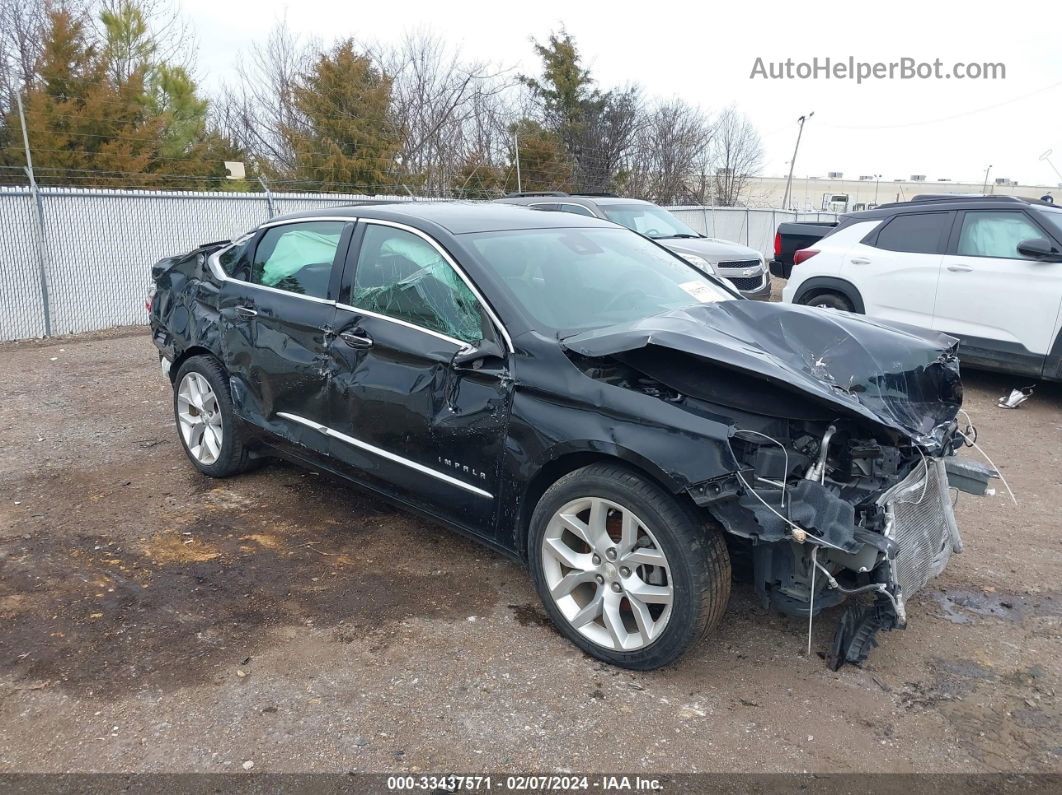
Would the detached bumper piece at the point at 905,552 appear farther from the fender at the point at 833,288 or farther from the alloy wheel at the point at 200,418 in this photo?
the fender at the point at 833,288

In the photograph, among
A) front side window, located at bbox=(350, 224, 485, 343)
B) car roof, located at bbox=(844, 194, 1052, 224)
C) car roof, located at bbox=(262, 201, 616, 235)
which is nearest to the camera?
front side window, located at bbox=(350, 224, 485, 343)

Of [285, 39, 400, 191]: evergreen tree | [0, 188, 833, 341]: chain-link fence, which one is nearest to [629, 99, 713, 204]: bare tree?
[285, 39, 400, 191]: evergreen tree

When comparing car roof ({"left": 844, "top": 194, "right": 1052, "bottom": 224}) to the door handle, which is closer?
the door handle

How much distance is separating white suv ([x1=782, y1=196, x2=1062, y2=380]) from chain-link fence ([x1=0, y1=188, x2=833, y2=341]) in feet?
16.1

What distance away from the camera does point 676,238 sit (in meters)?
11.5

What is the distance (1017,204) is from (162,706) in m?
7.77

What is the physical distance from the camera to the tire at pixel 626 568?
298cm

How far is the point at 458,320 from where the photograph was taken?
12.1ft

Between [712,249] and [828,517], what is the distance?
874 centimetres

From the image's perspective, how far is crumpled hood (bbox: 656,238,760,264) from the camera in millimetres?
10844

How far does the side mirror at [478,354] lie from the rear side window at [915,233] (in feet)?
19.7

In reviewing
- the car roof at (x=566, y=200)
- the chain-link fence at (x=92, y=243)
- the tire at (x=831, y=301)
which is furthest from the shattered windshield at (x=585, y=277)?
the car roof at (x=566, y=200)

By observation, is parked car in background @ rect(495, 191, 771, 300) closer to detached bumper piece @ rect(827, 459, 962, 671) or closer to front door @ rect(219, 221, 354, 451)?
front door @ rect(219, 221, 354, 451)

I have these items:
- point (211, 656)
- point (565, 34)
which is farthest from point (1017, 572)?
point (565, 34)
